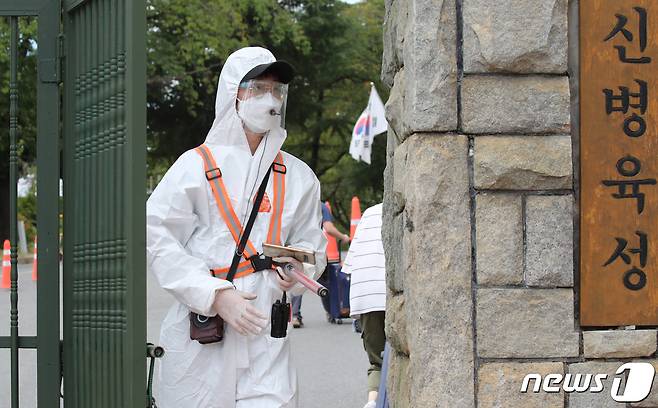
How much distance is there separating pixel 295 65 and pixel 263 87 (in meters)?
30.3

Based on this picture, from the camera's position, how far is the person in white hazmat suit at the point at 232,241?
16.3 feet

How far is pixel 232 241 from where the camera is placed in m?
5.09

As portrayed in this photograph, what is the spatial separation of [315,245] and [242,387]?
76 centimetres

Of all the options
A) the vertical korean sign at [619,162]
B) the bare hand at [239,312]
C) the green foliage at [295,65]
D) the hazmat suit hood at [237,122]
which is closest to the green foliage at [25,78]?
the green foliage at [295,65]

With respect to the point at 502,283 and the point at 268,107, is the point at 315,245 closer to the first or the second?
the point at 268,107

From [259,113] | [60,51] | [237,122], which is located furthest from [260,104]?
[60,51]

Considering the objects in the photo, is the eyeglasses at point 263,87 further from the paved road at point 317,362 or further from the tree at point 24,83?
the tree at point 24,83

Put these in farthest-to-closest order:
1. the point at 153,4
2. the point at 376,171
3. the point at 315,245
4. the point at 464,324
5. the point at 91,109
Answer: the point at 376,171
the point at 153,4
the point at 315,245
the point at 91,109
the point at 464,324

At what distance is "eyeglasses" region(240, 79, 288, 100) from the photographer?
534cm

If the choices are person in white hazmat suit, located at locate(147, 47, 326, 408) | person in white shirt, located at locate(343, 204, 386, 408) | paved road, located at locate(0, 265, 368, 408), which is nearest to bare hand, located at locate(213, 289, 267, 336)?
person in white hazmat suit, located at locate(147, 47, 326, 408)

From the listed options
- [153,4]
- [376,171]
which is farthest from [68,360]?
[376,171]

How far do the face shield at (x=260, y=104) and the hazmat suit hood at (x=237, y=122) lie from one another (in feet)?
0.11

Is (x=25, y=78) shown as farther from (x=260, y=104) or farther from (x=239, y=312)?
(x=239, y=312)

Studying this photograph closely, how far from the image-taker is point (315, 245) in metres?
5.41
